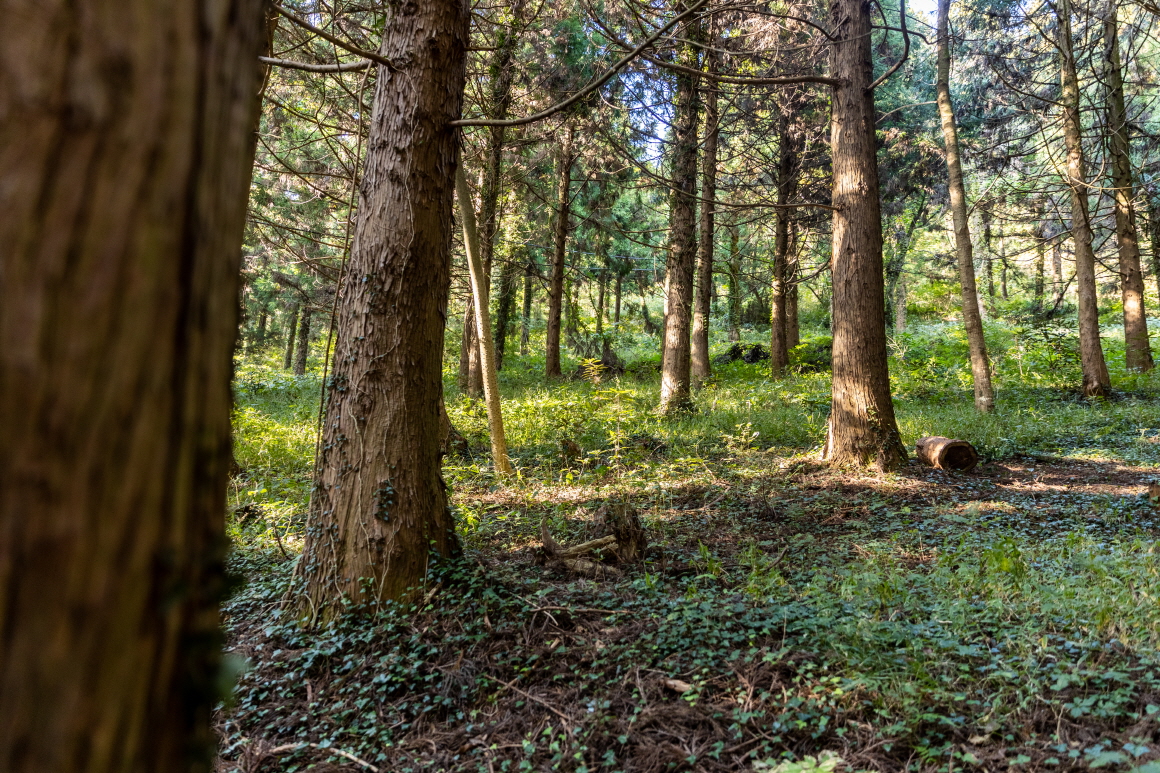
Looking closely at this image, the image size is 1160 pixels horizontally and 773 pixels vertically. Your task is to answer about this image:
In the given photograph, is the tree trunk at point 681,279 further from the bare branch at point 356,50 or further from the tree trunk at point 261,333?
the tree trunk at point 261,333

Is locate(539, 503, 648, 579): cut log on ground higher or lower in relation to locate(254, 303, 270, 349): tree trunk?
lower

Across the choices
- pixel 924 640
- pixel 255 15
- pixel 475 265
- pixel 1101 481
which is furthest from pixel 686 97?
pixel 255 15

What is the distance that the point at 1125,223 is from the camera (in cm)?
1265

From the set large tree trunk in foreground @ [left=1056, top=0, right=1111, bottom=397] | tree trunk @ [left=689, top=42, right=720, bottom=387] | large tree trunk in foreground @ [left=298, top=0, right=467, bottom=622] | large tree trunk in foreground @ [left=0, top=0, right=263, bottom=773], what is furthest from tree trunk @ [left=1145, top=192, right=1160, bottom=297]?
large tree trunk in foreground @ [left=0, top=0, right=263, bottom=773]

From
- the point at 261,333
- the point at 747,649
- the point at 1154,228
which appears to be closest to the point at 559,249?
the point at 747,649

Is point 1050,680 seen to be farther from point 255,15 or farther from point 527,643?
point 255,15

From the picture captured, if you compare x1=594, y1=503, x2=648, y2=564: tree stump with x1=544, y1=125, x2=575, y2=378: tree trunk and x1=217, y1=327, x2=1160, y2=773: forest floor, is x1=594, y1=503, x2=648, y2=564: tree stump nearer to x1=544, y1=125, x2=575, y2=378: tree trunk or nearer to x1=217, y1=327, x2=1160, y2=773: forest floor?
x1=217, y1=327, x2=1160, y2=773: forest floor

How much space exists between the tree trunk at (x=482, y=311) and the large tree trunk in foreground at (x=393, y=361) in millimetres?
1862

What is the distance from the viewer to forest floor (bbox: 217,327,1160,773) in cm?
250

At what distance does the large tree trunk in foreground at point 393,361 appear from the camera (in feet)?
12.4

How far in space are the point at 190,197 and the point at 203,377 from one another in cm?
23

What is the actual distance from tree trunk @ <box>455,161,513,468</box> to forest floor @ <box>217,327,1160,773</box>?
1.24m

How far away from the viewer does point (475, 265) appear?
21.0ft

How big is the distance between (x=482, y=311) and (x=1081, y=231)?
12.6 metres
